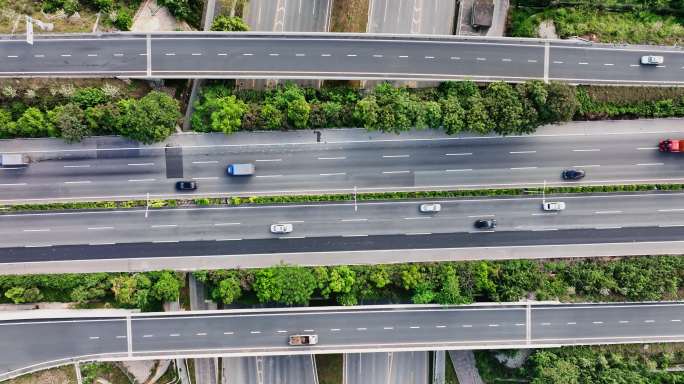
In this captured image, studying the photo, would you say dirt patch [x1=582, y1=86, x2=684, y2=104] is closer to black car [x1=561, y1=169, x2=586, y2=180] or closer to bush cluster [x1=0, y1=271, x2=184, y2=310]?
black car [x1=561, y1=169, x2=586, y2=180]

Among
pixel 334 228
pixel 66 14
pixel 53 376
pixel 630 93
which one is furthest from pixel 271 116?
pixel 630 93

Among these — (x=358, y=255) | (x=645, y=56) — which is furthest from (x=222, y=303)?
(x=645, y=56)

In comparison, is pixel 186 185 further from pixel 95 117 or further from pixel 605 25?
pixel 605 25

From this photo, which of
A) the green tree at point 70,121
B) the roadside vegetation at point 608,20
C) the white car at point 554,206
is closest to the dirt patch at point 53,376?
the green tree at point 70,121

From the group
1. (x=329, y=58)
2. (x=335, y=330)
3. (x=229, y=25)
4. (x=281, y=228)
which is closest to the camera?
(x=229, y=25)

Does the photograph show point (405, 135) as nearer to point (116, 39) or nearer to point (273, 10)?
point (273, 10)
